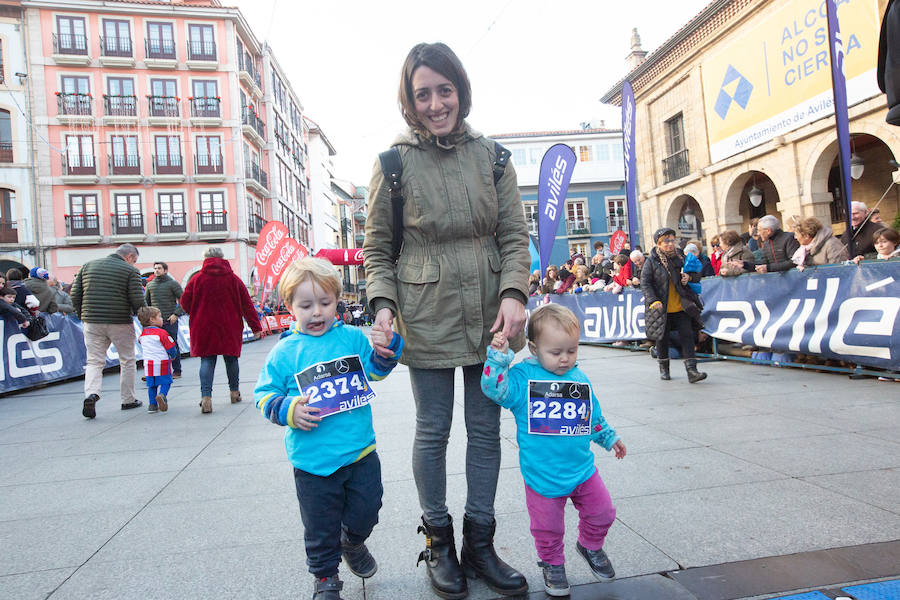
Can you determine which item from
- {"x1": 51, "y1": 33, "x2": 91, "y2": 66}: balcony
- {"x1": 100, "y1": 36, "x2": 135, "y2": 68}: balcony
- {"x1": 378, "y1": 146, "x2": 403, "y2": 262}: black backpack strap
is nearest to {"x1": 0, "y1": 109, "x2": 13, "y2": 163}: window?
{"x1": 51, "y1": 33, "x2": 91, "y2": 66}: balcony

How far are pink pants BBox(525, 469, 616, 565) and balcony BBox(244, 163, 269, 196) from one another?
34892 mm

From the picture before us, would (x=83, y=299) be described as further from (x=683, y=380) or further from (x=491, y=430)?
(x=683, y=380)

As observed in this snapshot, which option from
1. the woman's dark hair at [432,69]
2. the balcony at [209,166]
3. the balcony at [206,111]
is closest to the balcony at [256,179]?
the balcony at [209,166]

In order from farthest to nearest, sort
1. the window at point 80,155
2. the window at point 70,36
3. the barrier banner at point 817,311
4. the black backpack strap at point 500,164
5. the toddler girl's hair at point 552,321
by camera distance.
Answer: the window at point 80,155
the window at point 70,36
the barrier banner at point 817,311
the black backpack strap at point 500,164
the toddler girl's hair at point 552,321

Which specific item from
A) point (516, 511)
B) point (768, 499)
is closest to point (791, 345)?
point (768, 499)

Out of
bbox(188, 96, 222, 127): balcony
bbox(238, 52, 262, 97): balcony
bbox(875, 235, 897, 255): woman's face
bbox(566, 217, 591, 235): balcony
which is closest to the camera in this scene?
bbox(875, 235, 897, 255): woman's face

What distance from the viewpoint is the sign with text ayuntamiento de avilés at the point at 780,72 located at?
38.4 ft

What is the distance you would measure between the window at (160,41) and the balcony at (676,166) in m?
28.4

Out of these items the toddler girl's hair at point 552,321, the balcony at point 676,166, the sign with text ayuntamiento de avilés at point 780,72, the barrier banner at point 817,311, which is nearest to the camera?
the toddler girl's hair at point 552,321

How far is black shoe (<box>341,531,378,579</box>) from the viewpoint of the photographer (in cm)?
215

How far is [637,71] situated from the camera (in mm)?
20656

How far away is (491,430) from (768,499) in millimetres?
1488

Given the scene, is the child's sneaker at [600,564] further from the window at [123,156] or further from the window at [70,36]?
the window at [70,36]

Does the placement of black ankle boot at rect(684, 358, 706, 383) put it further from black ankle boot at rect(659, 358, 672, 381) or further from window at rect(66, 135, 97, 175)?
window at rect(66, 135, 97, 175)
